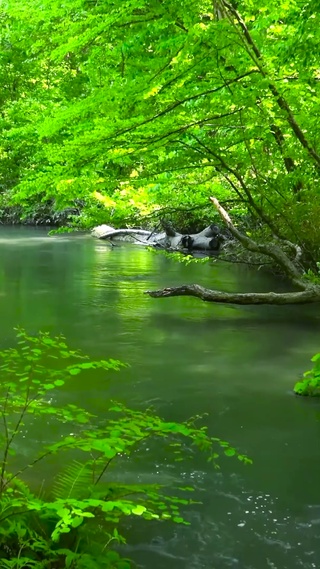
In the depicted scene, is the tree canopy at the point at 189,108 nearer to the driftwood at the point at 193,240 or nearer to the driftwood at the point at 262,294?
the driftwood at the point at 262,294

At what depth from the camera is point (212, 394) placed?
6.09 meters

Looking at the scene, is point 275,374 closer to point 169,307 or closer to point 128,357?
point 128,357

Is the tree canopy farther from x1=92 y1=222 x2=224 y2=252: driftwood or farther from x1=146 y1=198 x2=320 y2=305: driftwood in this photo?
x1=92 y1=222 x2=224 y2=252: driftwood

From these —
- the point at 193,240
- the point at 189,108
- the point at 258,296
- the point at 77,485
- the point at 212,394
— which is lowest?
the point at 212,394

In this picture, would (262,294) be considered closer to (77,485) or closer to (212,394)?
(212,394)

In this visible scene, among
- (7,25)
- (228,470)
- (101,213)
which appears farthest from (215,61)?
(7,25)

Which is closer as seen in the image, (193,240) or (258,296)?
(258,296)

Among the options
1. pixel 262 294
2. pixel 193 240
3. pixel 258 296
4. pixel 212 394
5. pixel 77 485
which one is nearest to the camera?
pixel 77 485

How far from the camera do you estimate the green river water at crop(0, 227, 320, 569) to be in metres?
3.47

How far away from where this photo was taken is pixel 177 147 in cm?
921

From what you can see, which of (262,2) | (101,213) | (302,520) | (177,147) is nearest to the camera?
(302,520)

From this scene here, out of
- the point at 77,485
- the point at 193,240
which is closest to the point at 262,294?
the point at 77,485

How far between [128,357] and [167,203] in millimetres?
5814

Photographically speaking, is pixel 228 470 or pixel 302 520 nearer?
pixel 302 520
